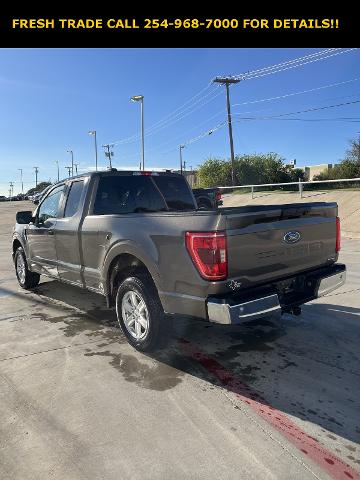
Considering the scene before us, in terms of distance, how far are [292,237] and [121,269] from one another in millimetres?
1827

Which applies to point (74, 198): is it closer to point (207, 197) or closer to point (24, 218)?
point (24, 218)

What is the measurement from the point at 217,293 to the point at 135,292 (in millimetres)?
1061

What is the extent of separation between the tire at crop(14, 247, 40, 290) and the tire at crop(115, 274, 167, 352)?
3247 millimetres

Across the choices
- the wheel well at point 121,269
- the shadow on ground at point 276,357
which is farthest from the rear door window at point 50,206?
the wheel well at point 121,269

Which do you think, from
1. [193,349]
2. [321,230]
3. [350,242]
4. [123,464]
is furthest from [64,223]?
[350,242]

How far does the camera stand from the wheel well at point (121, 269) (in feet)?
13.9

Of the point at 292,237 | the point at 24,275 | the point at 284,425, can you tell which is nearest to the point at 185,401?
the point at 284,425

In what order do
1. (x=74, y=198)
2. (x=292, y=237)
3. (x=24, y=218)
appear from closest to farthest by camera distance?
1. (x=292, y=237)
2. (x=74, y=198)
3. (x=24, y=218)

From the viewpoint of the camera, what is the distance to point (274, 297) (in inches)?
141

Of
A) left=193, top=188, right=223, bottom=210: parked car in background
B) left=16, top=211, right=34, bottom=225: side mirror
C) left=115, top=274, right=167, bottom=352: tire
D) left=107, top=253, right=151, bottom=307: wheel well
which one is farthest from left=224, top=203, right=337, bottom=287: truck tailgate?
left=193, top=188, right=223, bottom=210: parked car in background

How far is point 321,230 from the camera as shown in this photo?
4.29m

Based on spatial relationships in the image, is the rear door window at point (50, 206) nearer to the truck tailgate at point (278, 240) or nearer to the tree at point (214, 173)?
the truck tailgate at point (278, 240)

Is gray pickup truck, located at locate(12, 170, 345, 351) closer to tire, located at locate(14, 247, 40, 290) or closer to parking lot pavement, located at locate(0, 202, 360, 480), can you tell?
parking lot pavement, located at locate(0, 202, 360, 480)

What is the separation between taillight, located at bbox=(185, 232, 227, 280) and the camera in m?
3.31
